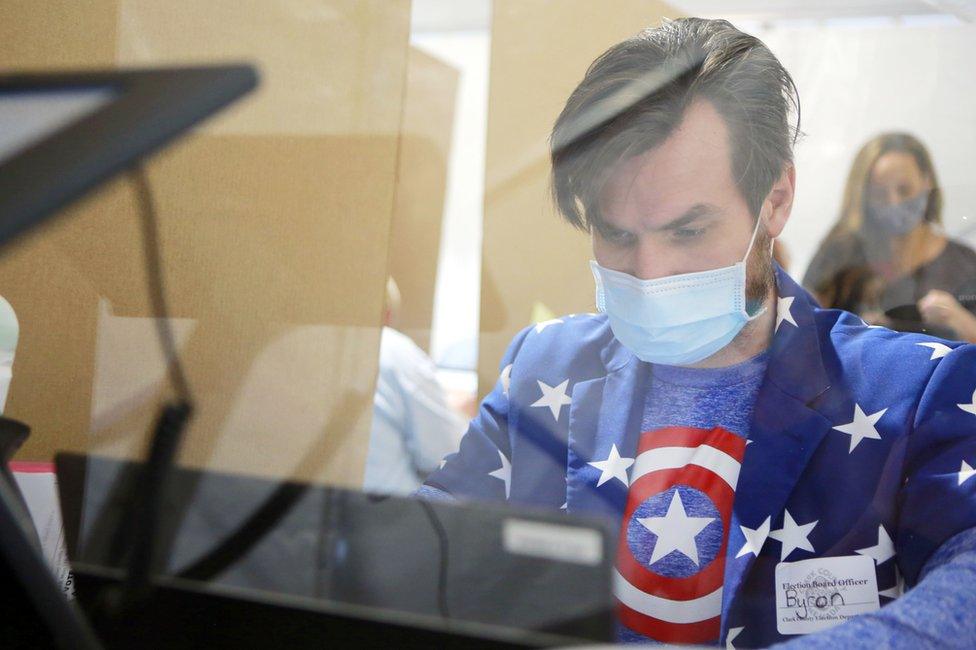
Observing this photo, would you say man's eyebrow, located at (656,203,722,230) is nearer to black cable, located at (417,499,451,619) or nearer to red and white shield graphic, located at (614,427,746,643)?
red and white shield graphic, located at (614,427,746,643)

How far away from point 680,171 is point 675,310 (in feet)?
Result: 0.47

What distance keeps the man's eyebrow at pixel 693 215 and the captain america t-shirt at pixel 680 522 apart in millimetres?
189

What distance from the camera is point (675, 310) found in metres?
0.90

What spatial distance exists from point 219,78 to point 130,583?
1.59 feet

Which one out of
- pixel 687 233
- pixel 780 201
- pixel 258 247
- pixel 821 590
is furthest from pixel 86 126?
pixel 821 590

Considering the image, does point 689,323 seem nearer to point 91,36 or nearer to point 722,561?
point 722,561

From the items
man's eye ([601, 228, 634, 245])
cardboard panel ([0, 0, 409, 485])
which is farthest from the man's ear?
cardboard panel ([0, 0, 409, 485])

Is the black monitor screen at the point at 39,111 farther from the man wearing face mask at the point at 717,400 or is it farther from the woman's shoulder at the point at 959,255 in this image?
the woman's shoulder at the point at 959,255

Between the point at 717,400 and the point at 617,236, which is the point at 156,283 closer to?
the point at 617,236

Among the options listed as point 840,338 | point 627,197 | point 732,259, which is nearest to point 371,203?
point 627,197

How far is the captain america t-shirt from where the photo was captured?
2.86 feet

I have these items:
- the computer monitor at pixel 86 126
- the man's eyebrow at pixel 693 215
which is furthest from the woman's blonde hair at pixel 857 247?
the computer monitor at pixel 86 126

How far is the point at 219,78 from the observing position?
2.80 ft

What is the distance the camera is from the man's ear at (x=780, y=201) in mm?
924
